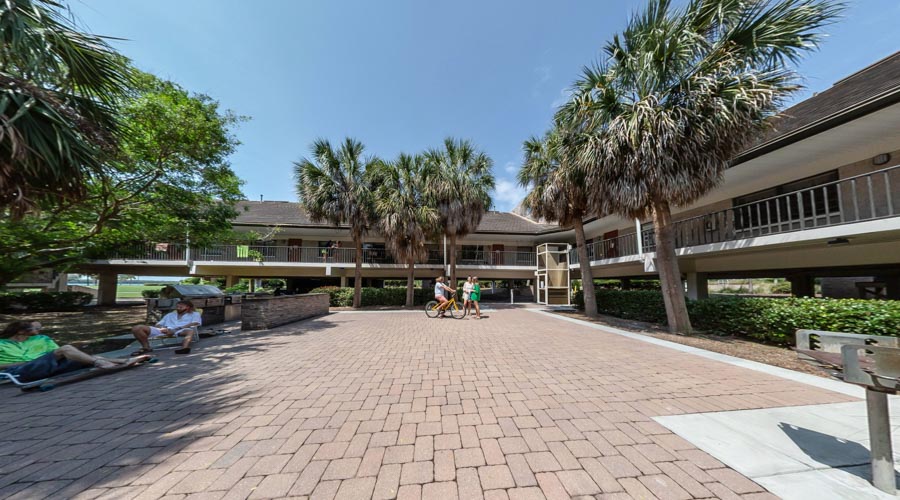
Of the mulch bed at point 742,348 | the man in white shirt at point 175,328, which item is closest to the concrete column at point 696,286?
the mulch bed at point 742,348

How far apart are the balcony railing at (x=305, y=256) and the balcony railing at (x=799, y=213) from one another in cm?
775

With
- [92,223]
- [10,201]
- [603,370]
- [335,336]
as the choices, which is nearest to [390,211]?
[335,336]

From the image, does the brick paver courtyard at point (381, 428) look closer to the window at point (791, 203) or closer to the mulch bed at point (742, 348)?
the mulch bed at point (742, 348)

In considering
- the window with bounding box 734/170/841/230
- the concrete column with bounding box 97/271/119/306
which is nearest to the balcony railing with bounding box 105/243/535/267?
the concrete column with bounding box 97/271/119/306

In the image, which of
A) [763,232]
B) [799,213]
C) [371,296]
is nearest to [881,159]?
[799,213]

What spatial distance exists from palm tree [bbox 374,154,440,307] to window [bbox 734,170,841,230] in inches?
476

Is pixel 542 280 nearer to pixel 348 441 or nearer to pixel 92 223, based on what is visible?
pixel 348 441

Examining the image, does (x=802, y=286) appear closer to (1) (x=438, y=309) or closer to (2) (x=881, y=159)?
(2) (x=881, y=159)

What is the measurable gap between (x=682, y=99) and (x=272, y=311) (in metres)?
13.0

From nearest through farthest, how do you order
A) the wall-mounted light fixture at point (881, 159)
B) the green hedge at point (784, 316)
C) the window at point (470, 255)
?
the green hedge at point (784, 316), the wall-mounted light fixture at point (881, 159), the window at point (470, 255)

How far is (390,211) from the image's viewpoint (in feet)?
48.6

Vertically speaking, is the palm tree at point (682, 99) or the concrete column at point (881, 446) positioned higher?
the palm tree at point (682, 99)

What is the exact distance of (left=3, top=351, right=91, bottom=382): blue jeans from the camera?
4.02 meters

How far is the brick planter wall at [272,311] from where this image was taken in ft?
29.1
